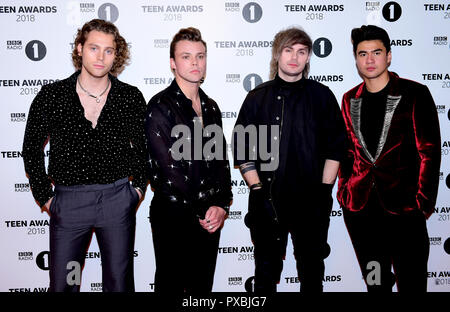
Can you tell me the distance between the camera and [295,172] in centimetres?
272

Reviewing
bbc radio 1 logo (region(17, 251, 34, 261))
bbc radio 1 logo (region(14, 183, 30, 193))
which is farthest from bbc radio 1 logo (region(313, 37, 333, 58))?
bbc radio 1 logo (region(17, 251, 34, 261))

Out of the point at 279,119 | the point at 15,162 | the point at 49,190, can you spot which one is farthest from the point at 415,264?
the point at 15,162

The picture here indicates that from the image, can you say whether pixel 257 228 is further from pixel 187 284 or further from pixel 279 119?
pixel 279 119

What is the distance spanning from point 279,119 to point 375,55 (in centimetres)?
94

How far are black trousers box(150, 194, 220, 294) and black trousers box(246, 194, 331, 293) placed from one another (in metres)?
0.43

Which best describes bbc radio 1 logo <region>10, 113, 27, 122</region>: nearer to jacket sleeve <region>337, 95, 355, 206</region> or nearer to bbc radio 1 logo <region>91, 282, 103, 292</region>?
bbc radio 1 logo <region>91, 282, 103, 292</region>

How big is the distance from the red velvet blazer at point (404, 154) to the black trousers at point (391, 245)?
0.09 metres

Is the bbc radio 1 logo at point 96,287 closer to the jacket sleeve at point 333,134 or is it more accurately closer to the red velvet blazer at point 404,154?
the jacket sleeve at point 333,134

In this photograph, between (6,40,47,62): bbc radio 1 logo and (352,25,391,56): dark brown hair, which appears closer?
(352,25,391,56): dark brown hair

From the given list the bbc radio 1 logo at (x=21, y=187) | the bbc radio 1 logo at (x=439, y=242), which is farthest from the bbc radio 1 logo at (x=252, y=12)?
the bbc radio 1 logo at (x=439, y=242)

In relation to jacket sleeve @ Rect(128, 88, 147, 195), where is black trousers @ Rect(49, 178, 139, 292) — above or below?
below

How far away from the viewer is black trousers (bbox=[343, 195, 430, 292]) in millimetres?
2760

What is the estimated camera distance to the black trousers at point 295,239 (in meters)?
2.69
